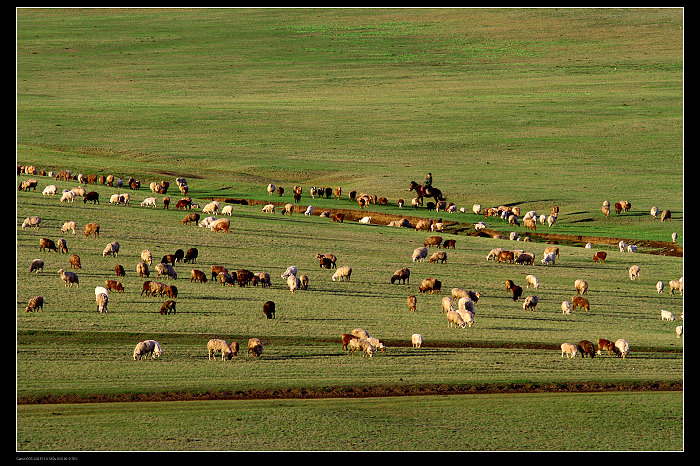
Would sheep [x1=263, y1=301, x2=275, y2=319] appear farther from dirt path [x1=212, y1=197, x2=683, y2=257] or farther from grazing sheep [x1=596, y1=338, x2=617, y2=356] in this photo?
dirt path [x1=212, y1=197, x2=683, y2=257]

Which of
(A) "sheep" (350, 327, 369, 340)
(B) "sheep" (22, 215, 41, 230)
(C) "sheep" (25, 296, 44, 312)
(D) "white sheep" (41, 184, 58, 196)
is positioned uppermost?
(D) "white sheep" (41, 184, 58, 196)

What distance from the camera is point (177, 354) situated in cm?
2155

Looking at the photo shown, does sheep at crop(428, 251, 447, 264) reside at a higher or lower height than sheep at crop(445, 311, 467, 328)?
higher

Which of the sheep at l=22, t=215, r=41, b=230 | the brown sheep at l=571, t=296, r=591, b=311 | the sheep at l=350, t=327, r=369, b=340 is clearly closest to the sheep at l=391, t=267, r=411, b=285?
the brown sheep at l=571, t=296, r=591, b=311

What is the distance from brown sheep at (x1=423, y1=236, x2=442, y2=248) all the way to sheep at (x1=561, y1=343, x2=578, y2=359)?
1323cm

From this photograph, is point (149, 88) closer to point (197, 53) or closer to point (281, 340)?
point (197, 53)

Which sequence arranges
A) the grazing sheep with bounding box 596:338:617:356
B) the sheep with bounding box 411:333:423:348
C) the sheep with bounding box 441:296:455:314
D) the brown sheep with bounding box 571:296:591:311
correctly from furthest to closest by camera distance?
the brown sheep with bounding box 571:296:591:311
the sheep with bounding box 441:296:455:314
the grazing sheep with bounding box 596:338:617:356
the sheep with bounding box 411:333:423:348

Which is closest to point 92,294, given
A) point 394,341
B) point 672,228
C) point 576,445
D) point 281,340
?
point 281,340

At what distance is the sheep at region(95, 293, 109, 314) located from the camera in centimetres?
2422

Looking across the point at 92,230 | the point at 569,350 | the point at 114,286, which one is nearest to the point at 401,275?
the point at 569,350

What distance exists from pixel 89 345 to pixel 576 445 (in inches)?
470

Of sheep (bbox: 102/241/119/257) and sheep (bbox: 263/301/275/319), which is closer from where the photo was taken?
sheep (bbox: 263/301/275/319)

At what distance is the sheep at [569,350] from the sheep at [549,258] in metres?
11.4

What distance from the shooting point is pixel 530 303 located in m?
27.0
